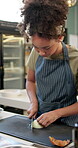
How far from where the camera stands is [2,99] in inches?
90.4

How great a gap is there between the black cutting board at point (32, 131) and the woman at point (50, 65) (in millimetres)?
55

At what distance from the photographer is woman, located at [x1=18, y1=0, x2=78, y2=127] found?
1.01 m

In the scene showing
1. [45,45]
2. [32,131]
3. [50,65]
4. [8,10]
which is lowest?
[32,131]

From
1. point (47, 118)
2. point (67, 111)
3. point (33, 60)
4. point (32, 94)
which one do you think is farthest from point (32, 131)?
point (33, 60)

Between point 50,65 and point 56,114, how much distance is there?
29cm

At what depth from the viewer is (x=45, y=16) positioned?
99cm

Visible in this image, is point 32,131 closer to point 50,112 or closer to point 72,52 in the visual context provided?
point 50,112

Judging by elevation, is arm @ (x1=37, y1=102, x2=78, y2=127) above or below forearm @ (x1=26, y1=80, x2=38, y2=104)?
below

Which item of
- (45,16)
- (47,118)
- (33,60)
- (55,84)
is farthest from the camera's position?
(33,60)

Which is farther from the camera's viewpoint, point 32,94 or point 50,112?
point 32,94

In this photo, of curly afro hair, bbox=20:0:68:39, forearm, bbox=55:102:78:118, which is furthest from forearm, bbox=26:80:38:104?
curly afro hair, bbox=20:0:68:39

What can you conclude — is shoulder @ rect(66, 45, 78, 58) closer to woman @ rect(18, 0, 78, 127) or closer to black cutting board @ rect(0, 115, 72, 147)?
woman @ rect(18, 0, 78, 127)

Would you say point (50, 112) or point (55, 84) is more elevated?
point (55, 84)

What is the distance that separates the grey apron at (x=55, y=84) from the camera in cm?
119
